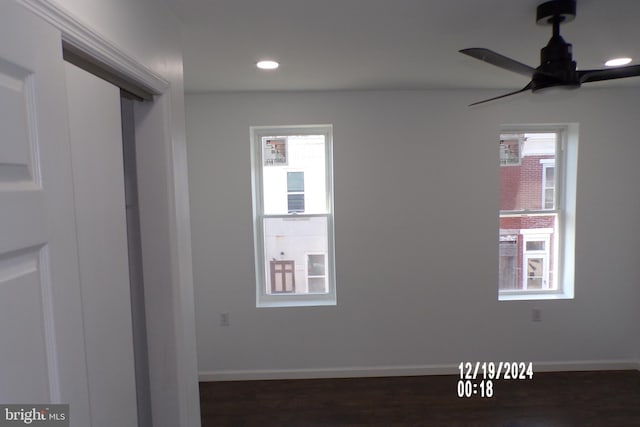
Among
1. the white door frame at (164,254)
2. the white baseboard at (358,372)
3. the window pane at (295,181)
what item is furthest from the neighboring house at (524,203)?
the white door frame at (164,254)

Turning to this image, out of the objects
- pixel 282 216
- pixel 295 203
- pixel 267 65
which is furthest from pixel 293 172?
pixel 267 65

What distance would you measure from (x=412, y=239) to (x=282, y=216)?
1.22 m

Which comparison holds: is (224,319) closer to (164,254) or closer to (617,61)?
(164,254)

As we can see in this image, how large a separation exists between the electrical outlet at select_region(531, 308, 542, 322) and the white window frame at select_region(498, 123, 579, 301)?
0.36 feet

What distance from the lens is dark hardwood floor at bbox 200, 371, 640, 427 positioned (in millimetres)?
2793

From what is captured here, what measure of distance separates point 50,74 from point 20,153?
21 cm

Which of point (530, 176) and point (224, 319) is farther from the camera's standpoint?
point (530, 176)

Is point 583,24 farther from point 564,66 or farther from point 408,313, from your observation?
point 408,313

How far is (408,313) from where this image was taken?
3.44 meters

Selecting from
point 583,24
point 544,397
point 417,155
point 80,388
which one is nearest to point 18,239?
point 80,388

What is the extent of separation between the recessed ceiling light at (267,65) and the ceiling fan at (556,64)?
4.33ft

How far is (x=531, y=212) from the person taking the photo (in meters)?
3.56

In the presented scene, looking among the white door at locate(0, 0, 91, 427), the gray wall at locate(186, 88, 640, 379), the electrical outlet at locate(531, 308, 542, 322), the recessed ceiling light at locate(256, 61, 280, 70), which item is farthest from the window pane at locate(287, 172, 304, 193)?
the white door at locate(0, 0, 91, 427)

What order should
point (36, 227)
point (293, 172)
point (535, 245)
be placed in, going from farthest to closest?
point (535, 245)
point (293, 172)
point (36, 227)
